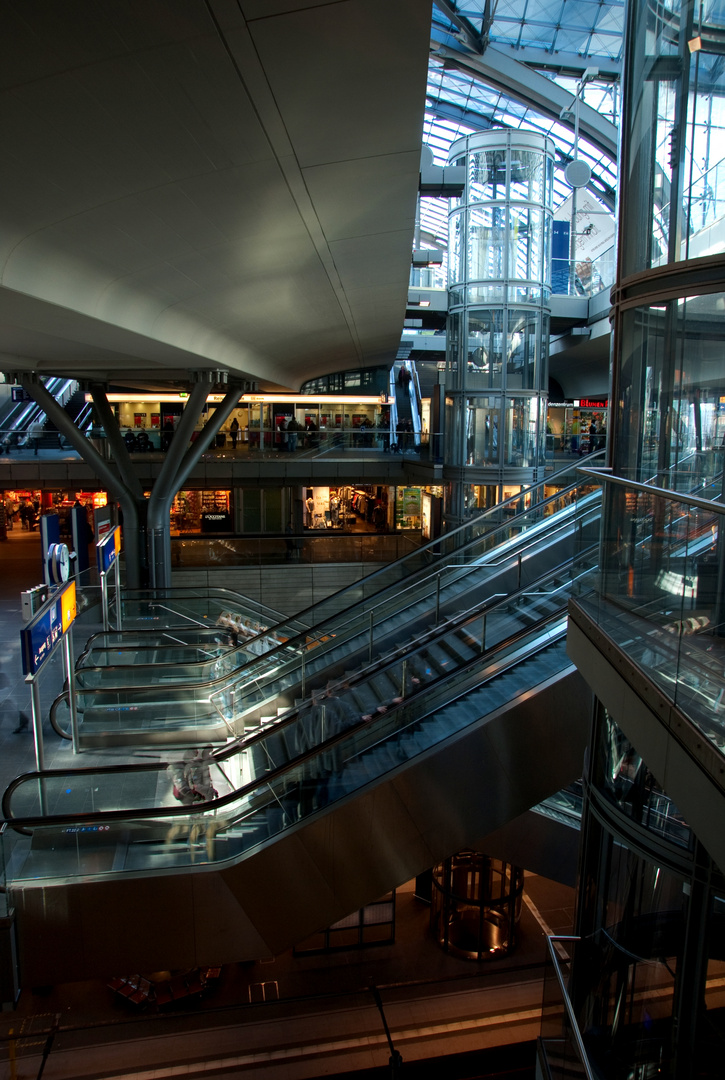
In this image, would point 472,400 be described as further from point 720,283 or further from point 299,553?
point 720,283

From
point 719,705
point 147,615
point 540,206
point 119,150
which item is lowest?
point 147,615

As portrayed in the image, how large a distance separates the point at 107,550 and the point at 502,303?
11602 mm

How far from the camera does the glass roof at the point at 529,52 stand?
20.1 m

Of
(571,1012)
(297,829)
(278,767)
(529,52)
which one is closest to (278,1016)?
(297,829)

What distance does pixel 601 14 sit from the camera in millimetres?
20359

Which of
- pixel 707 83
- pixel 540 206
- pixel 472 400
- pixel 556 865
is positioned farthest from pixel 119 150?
pixel 540 206

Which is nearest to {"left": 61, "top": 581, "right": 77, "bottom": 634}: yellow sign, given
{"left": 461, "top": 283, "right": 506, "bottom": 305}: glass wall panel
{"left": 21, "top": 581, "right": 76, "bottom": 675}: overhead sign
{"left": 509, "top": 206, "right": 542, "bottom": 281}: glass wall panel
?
{"left": 21, "top": 581, "right": 76, "bottom": 675}: overhead sign

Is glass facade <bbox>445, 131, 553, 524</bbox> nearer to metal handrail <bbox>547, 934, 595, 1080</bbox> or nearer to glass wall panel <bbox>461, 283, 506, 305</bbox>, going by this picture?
glass wall panel <bbox>461, 283, 506, 305</bbox>

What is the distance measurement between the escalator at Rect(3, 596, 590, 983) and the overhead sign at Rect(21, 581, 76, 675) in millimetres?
1112

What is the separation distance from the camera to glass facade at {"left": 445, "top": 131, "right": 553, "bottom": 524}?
17828 millimetres

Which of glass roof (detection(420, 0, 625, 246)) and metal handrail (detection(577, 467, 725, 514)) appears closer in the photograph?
metal handrail (detection(577, 467, 725, 514))

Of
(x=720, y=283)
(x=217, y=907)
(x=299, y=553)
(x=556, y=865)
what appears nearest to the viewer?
(x=720, y=283)

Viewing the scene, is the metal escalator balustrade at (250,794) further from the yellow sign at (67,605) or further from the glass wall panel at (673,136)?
the glass wall panel at (673,136)

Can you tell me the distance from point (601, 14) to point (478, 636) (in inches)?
823
